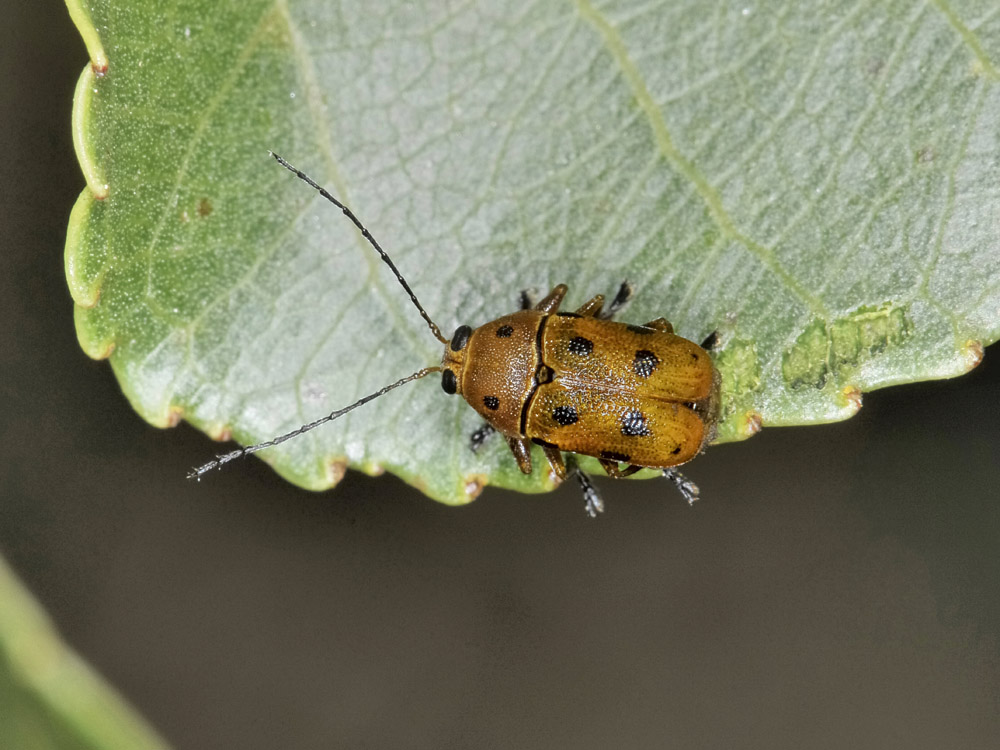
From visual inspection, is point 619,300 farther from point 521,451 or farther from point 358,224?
point 358,224

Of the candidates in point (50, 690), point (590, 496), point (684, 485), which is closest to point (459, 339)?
point (590, 496)

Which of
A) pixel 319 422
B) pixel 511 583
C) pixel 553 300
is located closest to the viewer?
pixel 319 422

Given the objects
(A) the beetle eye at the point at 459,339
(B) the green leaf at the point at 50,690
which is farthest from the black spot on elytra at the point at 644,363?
(B) the green leaf at the point at 50,690

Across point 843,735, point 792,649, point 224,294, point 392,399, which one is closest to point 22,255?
point 224,294

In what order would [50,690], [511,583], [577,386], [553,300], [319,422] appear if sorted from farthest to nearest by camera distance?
[511,583]
[50,690]
[577,386]
[553,300]
[319,422]

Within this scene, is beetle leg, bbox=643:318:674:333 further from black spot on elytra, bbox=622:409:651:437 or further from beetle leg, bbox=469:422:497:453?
beetle leg, bbox=469:422:497:453

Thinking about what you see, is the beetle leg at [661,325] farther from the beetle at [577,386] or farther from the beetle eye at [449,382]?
the beetle eye at [449,382]

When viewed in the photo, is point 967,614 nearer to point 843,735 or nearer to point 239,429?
point 843,735
